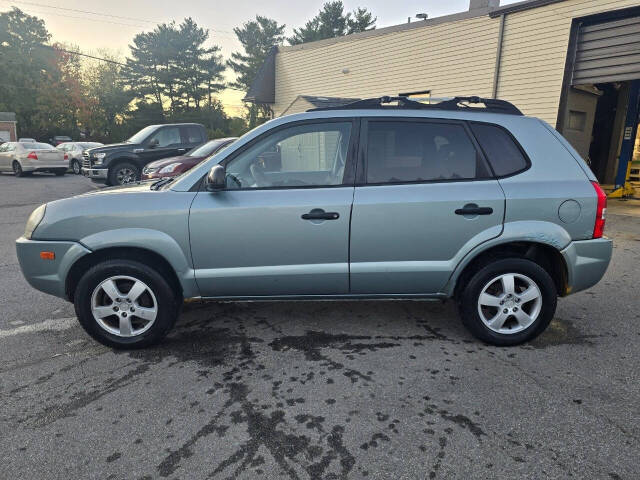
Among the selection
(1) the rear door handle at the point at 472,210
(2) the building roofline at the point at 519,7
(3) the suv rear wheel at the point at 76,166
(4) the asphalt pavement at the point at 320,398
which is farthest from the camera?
(3) the suv rear wheel at the point at 76,166

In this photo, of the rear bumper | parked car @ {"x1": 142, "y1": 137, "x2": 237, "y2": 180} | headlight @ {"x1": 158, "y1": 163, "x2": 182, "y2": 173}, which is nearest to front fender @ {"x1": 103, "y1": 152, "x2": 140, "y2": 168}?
→ parked car @ {"x1": 142, "y1": 137, "x2": 237, "y2": 180}

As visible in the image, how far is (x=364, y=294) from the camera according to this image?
320 centimetres

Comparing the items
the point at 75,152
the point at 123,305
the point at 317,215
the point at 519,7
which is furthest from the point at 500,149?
the point at 75,152

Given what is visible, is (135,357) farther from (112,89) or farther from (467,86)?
(112,89)

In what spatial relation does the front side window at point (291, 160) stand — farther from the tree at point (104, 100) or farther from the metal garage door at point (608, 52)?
the tree at point (104, 100)

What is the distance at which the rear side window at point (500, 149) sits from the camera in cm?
310

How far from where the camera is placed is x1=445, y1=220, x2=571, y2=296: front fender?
3.05m

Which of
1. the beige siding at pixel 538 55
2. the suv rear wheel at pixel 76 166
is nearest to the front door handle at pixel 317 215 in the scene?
the beige siding at pixel 538 55

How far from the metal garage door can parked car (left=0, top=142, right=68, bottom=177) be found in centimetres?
1973

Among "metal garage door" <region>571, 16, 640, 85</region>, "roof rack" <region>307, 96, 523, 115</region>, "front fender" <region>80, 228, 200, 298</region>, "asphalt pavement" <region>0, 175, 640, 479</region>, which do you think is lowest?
"asphalt pavement" <region>0, 175, 640, 479</region>

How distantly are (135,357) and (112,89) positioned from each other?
55.3 metres

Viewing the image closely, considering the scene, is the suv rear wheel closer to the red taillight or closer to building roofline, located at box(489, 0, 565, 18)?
building roofline, located at box(489, 0, 565, 18)

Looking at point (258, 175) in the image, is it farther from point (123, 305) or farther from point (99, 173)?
point (99, 173)

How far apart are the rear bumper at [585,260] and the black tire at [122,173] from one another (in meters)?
11.3
